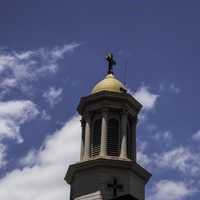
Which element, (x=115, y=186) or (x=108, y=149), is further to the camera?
(x=108, y=149)

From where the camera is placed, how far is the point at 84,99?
44.3 metres

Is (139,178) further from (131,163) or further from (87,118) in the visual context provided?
(87,118)

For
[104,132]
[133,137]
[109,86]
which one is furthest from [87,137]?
[109,86]

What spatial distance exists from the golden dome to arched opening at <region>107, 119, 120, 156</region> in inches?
92.7

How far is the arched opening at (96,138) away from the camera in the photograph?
4219cm

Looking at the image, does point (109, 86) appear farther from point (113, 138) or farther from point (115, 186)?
point (115, 186)

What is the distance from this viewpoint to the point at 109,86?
44.9 meters

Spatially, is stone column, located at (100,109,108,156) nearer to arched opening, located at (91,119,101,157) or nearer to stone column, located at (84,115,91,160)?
arched opening, located at (91,119,101,157)

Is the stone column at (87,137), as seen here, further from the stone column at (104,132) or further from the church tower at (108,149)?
the stone column at (104,132)

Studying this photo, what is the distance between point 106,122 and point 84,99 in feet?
8.45

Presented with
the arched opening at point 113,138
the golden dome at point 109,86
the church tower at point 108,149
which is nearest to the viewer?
the church tower at point 108,149

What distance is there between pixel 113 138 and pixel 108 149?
0.95 meters

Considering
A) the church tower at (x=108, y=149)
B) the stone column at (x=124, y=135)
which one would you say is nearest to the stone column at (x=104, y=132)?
the church tower at (x=108, y=149)

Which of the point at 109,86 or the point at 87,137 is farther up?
the point at 109,86
